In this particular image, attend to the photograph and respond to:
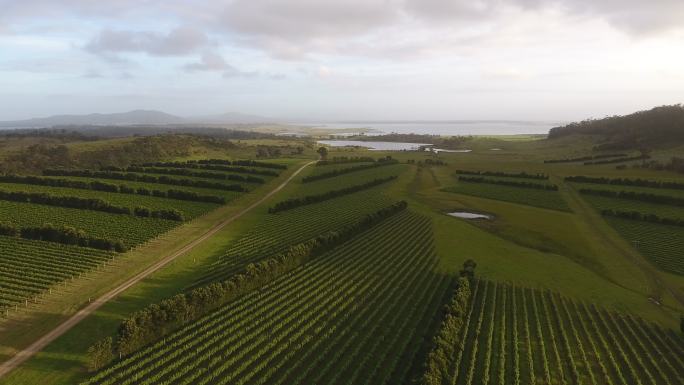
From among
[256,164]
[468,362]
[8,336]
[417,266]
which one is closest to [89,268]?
[8,336]

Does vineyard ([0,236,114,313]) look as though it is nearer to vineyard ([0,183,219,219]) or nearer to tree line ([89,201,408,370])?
tree line ([89,201,408,370])

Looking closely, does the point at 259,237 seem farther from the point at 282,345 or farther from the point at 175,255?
the point at 282,345

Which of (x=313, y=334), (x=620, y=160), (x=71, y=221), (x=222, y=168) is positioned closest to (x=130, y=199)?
(x=71, y=221)

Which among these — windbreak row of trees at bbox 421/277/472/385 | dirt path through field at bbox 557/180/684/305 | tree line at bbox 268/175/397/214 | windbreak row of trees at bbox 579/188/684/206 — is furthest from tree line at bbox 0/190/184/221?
windbreak row of trees at bbox 579/188/684/206

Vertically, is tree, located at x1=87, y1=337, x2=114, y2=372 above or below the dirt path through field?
below

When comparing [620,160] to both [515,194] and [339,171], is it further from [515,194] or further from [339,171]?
[339,171]

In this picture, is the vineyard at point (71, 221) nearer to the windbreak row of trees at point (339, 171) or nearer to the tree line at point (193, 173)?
the tree line at point (193, 173)
